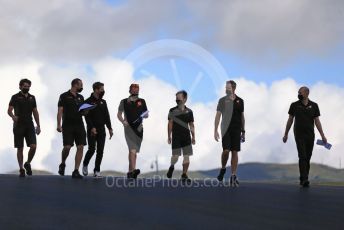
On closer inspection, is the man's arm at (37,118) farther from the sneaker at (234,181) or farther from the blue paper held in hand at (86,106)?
the sneaker at (234,181)

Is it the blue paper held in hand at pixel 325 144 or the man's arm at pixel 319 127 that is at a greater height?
the man's arm at pixel 319 127

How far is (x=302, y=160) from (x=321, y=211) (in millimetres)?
5831

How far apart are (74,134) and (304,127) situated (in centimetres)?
482

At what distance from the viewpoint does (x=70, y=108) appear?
15734 mm

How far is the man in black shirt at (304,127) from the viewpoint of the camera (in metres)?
15.6

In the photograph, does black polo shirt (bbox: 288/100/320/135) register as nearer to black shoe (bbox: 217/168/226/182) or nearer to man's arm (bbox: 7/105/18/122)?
black shoe (bbox: 217/168/226/182)

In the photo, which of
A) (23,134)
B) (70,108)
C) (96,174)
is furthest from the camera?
(23,134)

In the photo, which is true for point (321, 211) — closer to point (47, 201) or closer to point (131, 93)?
point (47, 201)

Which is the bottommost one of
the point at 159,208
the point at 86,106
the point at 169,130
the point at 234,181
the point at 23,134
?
the point at 159,208

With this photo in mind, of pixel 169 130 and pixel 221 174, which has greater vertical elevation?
pixel 169 130

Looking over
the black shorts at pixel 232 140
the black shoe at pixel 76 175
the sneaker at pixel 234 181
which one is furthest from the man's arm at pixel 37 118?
the sneaker at pixel 234 181

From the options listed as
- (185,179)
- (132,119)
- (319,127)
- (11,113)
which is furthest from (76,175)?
(319,127)

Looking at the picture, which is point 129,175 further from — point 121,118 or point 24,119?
point 24,119

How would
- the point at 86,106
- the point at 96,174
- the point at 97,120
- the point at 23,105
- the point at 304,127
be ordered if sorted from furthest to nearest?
the point at 23,105 → the point at 96,174 → the point at 97,120 → the point at 86,106 → the point at 304,127
